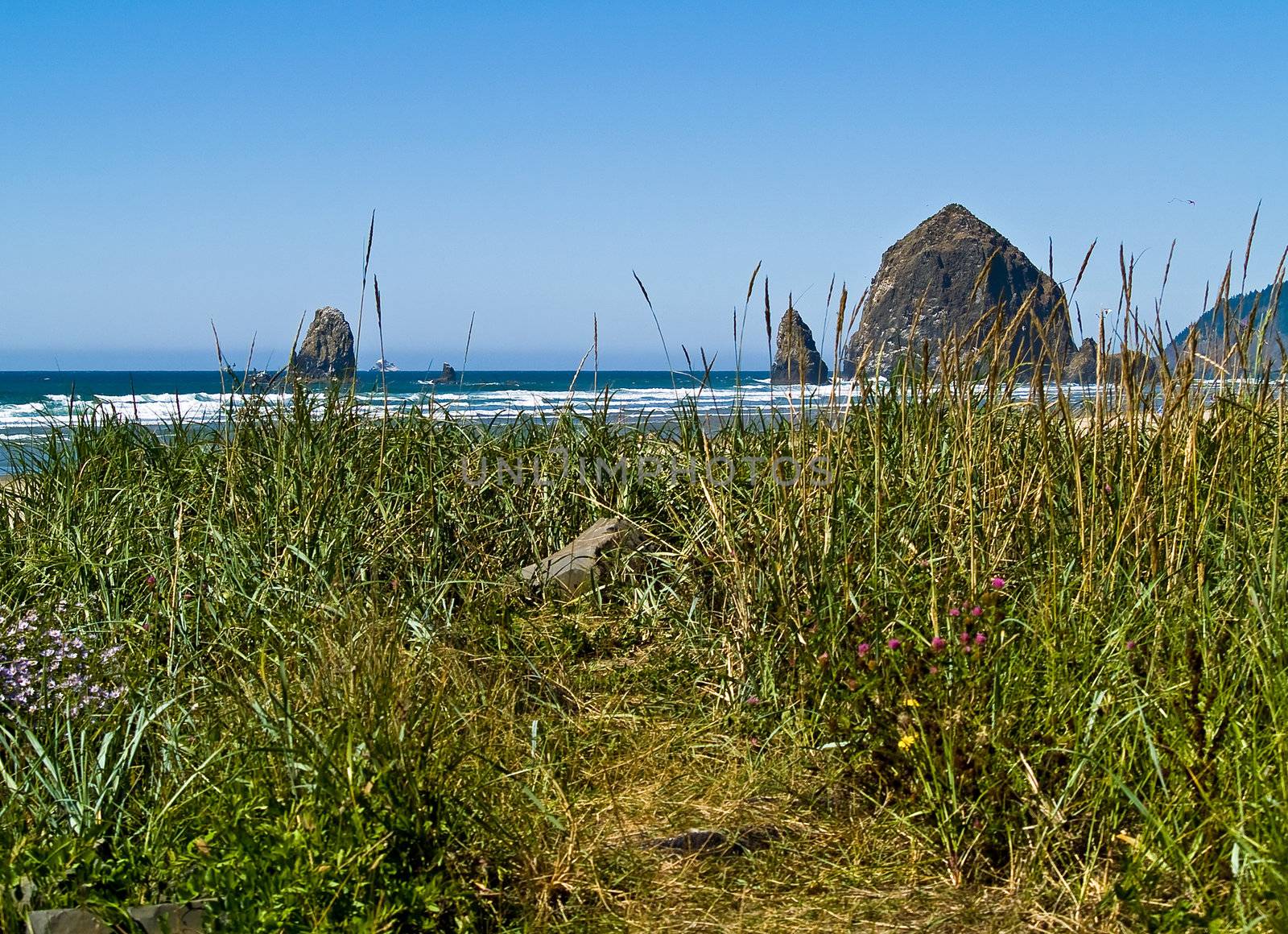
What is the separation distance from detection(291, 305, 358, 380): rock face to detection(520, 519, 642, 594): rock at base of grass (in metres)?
1.48

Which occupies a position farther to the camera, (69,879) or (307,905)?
(69,879)

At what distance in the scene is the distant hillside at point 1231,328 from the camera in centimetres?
319

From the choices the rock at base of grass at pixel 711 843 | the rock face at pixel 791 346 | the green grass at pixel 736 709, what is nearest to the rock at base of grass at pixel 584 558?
the green grass at pixel 736 709

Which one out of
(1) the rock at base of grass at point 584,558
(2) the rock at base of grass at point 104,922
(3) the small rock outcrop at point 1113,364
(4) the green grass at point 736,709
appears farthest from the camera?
(1) the rock at base of grass at point 584,558

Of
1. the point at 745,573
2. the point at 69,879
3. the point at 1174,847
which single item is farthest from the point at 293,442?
the point at 1174,847

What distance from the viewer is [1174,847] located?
2145mm

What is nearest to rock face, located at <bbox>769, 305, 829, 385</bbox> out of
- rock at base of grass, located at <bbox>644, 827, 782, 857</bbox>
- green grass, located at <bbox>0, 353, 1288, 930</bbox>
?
green grass, located at <bbox>0, 353, 1288, 930</bbox>

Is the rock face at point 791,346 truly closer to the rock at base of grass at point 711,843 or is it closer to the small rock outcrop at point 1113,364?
the small rock outcrop at point 1113,364

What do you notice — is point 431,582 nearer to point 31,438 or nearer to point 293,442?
point 293,442

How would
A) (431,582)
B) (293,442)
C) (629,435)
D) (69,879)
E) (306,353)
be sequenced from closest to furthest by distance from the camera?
(69,879), (431,582), (293,442), (629,435), (306,353)

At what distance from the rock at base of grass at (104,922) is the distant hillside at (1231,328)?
294 centimetres

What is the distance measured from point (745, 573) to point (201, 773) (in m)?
1.66

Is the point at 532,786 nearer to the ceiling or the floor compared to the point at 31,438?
nearer to the floor

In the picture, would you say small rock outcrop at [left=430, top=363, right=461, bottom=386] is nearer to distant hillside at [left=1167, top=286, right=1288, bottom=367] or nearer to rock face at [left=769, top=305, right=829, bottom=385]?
rock face at [left=769, top=305, right=829, bottom=385]
